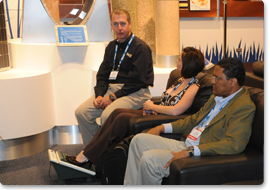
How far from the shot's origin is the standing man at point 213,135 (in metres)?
1.91

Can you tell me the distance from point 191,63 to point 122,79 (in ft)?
2.95

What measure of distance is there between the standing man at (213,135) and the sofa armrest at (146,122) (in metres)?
0.29

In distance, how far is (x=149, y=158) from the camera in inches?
78.4

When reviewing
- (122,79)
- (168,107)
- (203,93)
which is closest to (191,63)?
(203,93)

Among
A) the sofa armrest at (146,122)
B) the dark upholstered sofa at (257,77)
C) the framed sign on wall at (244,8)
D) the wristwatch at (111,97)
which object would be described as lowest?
the sofa armrest at (146,122)

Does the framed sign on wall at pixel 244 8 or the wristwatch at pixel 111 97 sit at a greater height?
the framed sign on wall at pixel 244 8

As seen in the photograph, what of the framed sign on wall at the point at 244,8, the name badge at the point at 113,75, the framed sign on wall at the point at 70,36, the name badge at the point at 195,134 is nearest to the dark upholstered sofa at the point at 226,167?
the name badge at the point at 195,134

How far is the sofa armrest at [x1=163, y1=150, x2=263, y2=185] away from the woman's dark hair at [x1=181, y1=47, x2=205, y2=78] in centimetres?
97

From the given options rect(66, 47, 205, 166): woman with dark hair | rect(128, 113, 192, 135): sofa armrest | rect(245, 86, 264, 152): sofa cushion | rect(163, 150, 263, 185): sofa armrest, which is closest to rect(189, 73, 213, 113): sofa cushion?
rect(66, 47, 205, 166): woman with dark hair

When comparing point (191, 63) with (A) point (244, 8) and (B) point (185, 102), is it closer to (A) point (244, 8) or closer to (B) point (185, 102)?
(B) point (185, 102)

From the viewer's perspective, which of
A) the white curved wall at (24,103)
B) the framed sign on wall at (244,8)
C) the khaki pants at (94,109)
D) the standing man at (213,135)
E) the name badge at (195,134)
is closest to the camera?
the standing man at (213,135)

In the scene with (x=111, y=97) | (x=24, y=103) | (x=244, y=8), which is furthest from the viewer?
(x=244, y=8)

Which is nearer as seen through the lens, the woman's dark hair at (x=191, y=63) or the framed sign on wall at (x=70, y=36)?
the woman's dark hair at (x=191, y=63)

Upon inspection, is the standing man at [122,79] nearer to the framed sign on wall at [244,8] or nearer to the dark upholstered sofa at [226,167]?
the dark upholstered sofa at [226,167]
